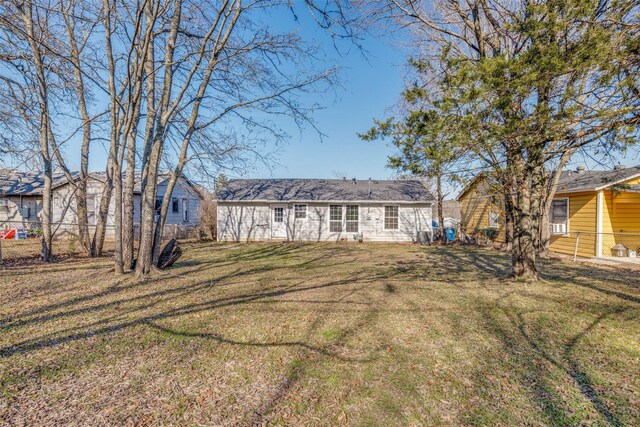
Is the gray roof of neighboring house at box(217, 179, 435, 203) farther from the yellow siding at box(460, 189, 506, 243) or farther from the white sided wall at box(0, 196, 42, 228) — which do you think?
the white sided wall at box(0, 196, 42, 228)

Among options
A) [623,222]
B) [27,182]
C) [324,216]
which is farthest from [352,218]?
[27,182]

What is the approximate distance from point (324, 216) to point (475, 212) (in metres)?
9.35

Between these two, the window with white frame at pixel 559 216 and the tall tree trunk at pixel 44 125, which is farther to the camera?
the window with white frame at pixel 559 216

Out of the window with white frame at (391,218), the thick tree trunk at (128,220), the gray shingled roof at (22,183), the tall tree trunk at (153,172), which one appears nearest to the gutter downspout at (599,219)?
the window with white frame at (391,218)

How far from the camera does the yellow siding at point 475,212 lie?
16.4m

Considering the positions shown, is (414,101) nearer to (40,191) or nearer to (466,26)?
(466,26)

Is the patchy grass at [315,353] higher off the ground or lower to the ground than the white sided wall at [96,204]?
lower

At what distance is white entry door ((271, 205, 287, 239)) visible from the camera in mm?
16906

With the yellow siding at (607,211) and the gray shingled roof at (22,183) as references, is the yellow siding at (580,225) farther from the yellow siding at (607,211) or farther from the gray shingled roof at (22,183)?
the gray shingled roof at (22,183)

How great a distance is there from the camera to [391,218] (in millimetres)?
16688

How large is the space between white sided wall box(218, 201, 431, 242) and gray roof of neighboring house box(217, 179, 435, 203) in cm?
40

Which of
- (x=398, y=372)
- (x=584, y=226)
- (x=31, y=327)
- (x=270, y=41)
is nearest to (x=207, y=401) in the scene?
(x=398, y=372)

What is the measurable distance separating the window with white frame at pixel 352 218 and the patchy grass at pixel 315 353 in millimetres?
10065

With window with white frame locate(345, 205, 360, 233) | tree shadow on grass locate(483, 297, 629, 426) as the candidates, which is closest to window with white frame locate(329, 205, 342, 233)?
window with white frame locate(345, 205, 360, 233)
